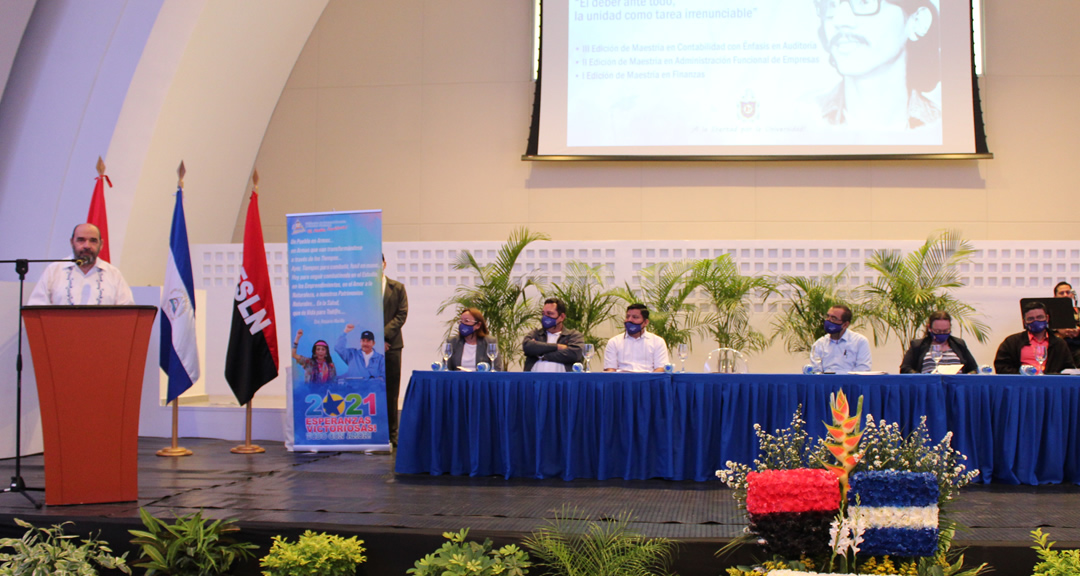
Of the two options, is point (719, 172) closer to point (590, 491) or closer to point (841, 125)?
point (841, 125)

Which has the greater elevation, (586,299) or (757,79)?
(757,79)

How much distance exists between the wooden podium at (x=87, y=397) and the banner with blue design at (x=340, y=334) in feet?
4.97

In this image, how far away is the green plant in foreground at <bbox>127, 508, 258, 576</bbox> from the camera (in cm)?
272

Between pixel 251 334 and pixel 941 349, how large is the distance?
13.5 ft

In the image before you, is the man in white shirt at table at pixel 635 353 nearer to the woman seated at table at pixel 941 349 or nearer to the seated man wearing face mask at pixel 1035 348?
the woman seated at table at pixel 941 349

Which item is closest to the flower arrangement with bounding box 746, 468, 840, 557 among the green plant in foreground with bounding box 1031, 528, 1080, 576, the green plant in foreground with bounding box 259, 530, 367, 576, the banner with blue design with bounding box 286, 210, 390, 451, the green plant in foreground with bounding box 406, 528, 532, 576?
the green plant in foreground with bounding box 1031, 528, 1080, 576

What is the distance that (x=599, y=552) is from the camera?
254 cm

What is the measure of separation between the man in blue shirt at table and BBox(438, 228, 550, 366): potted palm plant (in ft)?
7.76

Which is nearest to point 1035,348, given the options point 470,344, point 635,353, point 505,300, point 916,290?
point 916,290

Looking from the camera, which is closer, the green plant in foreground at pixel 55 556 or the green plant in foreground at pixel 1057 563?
the green plant in foreground at pixel 1057 563

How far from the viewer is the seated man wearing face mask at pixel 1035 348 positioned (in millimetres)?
4911

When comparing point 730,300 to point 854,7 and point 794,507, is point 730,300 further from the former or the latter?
point 794,507

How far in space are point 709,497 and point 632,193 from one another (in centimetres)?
467

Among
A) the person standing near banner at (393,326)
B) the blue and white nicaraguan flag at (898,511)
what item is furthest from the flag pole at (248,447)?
the blue and white nicaraguan flag at (898,511)
